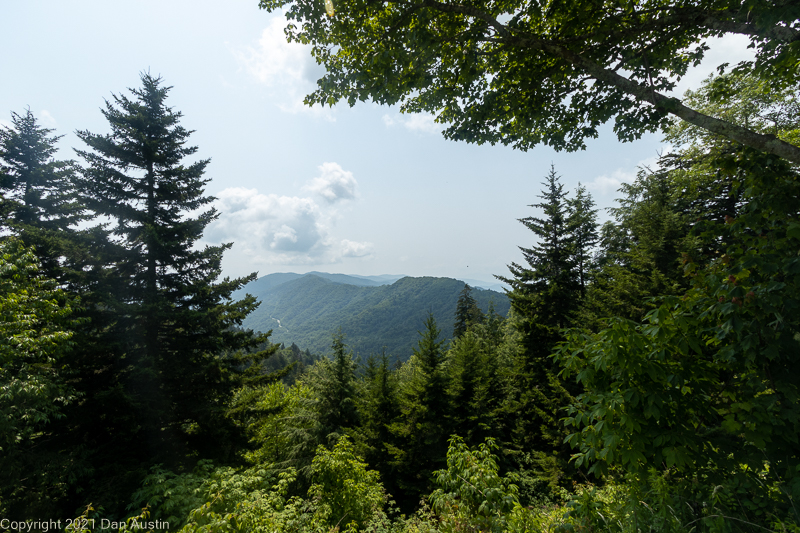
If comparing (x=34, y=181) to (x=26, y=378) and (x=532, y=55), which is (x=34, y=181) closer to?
(x=26, y=378)

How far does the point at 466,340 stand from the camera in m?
14.7

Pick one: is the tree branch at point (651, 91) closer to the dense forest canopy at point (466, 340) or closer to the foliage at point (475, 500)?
the dense forest canopy at point (466, 340)

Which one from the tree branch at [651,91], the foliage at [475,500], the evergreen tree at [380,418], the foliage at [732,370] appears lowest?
the evergreen tree at [380,418]

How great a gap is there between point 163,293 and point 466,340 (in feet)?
42.8

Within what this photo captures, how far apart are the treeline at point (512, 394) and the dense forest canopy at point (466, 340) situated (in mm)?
57

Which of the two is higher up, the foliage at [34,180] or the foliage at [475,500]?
the foliage at [34,180]

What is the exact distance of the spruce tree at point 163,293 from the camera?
32.3ft

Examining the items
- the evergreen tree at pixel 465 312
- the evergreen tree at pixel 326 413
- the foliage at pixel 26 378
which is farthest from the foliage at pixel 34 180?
the evergreen tree at pixel 465 312

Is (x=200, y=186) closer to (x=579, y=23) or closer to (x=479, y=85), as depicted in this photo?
(x=479, y=85)

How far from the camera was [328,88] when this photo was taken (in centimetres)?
466

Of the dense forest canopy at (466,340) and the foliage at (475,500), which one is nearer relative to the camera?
the dense forest canopy at (466,340)

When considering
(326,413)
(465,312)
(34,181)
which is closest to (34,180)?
(34,181)

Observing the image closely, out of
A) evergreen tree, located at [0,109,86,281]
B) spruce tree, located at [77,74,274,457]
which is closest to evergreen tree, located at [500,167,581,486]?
spruce tree, located at [77,74,274,457]

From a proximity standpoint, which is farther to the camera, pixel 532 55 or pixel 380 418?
pixel 380 418
